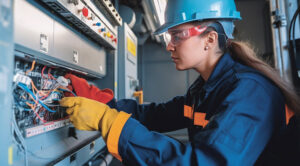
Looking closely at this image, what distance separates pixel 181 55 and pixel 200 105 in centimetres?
26

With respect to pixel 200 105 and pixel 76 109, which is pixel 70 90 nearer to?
pixel 76 109

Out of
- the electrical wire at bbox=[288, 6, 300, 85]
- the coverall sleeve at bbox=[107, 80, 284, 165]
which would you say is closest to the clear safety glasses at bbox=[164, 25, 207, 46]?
the coverall sleeve at bbox=[107, 80, 284, 165]

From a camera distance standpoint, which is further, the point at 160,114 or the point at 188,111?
the point at 160,114

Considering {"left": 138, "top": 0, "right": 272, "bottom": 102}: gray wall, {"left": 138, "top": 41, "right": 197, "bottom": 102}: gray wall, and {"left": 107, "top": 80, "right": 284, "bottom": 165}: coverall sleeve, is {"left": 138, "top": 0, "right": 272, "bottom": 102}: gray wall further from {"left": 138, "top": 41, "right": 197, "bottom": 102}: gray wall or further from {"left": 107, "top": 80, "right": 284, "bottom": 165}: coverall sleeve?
{"left": 107, "top": 80, "right": 284, "bottom": 165}: coverall sleeve

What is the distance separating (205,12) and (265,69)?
37cm

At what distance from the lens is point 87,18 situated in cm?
110

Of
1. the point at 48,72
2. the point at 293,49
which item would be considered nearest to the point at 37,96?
the point at 48,72

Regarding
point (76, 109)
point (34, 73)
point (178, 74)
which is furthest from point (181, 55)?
point (178, 74)

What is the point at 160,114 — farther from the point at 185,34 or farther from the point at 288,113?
the point at 288,113

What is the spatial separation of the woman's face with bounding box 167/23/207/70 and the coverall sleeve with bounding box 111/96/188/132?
0.36 meters

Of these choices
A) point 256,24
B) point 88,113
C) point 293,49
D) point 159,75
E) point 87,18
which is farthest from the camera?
point 159,75

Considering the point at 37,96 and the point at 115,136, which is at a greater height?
the point at 37,96

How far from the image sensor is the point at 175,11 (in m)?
1.05

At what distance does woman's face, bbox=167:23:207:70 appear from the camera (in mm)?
975
